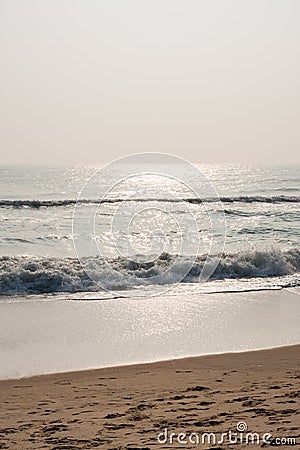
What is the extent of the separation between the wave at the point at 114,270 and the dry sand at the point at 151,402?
5.45 metres

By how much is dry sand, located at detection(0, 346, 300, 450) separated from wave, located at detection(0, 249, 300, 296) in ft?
17.9

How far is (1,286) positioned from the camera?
38.6 ft

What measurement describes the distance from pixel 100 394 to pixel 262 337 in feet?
10.0

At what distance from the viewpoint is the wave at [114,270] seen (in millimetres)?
11984

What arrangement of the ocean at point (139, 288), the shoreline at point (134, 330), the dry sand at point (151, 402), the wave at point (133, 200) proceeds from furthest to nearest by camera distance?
the wave at point (133, 200) → the ocean at point (139, 288) → the shoreline at point (134, 330) → the dry sand at point (151, 402)

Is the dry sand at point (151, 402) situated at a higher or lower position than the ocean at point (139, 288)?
lower

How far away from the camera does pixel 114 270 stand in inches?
534

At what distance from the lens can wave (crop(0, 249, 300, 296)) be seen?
1198 cm

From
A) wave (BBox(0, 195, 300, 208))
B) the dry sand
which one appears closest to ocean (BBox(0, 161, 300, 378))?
the dry sand

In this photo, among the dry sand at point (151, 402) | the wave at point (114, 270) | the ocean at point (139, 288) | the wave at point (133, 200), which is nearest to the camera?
the dry sand at point (151, 402)

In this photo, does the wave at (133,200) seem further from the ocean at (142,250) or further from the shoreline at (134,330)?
the shoreline at (134,330)

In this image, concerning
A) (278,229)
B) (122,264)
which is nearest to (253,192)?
(278,229)

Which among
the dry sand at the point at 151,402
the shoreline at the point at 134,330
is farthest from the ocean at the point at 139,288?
the dry sand at the point at 151,402

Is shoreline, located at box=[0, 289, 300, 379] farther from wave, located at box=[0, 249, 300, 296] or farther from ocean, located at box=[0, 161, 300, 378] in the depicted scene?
wave, located at box=[0, 249, 300, 296]
